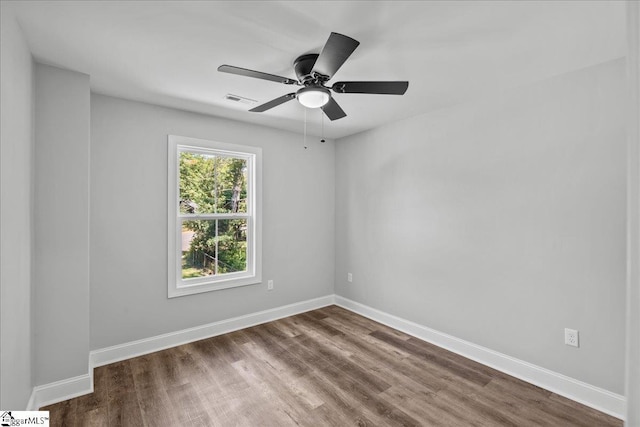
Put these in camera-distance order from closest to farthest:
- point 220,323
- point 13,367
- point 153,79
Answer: point 13,367 < point 153,79 < point 220,323

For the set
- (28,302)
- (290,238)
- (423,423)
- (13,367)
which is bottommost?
(423,423)

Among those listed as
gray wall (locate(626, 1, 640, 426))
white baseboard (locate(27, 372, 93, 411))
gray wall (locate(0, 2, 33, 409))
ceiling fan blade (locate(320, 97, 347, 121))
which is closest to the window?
white baseboard (locate(27, 372, 93, 411))

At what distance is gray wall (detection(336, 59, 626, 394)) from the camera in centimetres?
216

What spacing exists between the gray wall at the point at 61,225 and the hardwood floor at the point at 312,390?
41cm

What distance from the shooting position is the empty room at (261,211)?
1786 millimetres

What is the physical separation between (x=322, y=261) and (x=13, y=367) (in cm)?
325

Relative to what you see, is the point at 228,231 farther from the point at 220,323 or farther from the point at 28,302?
the point at 28,302

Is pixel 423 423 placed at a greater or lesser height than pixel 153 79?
lesser

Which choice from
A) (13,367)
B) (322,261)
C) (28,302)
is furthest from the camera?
(322,261)

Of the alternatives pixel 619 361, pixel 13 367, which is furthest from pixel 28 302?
pixel 619 361

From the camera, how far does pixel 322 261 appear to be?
174 inches

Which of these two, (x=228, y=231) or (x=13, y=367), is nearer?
(x=13, y=367)

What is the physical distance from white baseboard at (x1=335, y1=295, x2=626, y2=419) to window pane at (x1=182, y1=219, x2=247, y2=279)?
2.01m

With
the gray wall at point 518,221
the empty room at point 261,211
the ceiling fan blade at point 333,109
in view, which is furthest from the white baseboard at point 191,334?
the ceiling fan blade at point 333,109
